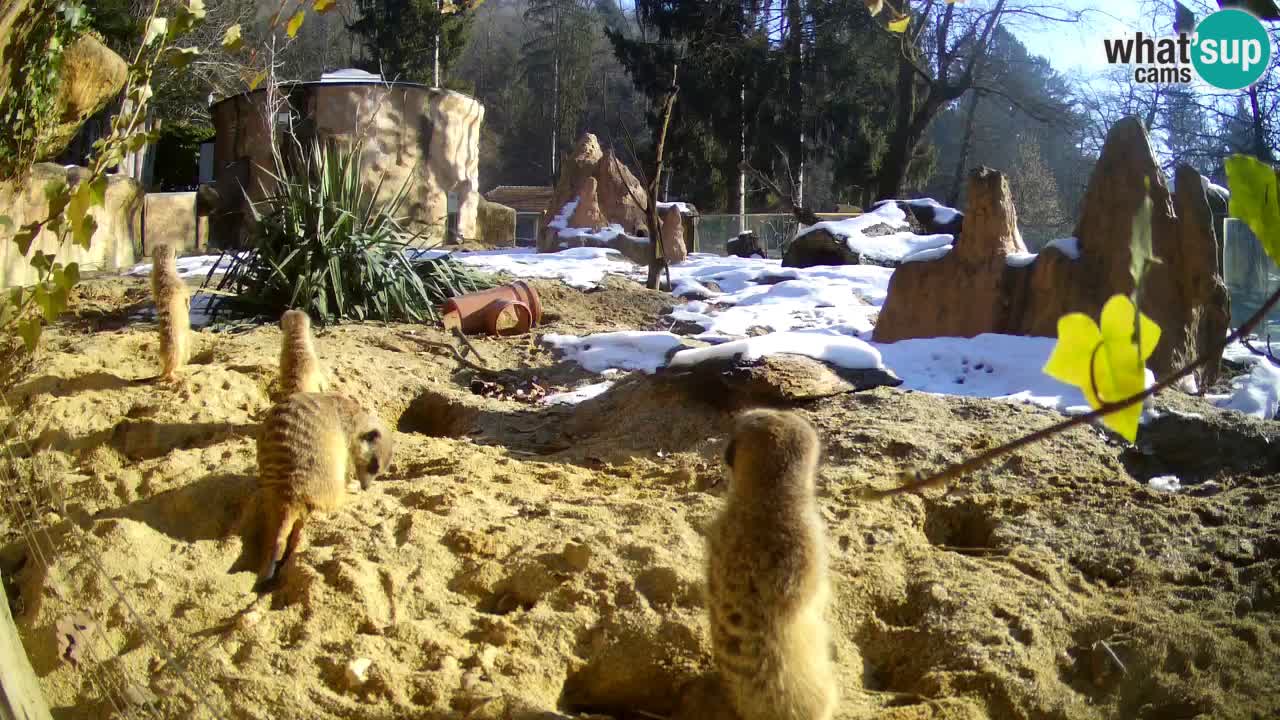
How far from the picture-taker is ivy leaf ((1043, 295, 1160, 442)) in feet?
1.95

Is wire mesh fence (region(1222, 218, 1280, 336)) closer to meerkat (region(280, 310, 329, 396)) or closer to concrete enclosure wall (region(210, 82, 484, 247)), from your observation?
meerkat (region(280, 310, 329, 396))

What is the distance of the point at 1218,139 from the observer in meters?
6.21

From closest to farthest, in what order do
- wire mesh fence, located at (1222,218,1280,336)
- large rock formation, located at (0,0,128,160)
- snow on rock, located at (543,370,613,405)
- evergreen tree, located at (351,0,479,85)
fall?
large rock formation, located at (0,0,128,160) → snow on rock, located at (543,370,613,405) → wire mesh fence, located at (1222,218,1280,336) → evergreen tree, located at (351,0,479,85)

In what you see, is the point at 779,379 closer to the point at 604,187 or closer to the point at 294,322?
the point at 294,322

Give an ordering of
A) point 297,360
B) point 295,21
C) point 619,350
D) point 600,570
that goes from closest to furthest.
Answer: point 295,21, point 600,570, point 297,360, point 619,350

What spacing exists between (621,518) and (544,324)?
4.75 m

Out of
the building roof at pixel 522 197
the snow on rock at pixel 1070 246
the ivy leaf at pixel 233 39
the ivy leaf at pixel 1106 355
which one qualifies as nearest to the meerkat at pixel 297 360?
the ivy leaf at pixel 233 39

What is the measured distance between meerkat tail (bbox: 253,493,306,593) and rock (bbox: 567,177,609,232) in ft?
45.2

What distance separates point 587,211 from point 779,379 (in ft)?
42.6

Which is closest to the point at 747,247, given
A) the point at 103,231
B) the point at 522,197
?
the point at 103,231

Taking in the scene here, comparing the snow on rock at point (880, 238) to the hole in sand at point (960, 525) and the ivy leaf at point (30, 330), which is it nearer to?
the hole in sand at point (960, 525)

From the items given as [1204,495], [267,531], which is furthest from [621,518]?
[1204,495]

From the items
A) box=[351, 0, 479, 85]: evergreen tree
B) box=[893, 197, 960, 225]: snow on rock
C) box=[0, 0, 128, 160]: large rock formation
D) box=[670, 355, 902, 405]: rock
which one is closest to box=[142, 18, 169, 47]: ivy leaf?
box=[0, 0, 128, 160]: large rock formation

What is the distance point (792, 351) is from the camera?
15.1 feet
